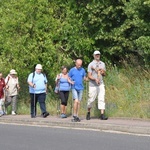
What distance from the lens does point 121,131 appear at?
1390 centimetres

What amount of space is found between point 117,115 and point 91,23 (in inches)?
196

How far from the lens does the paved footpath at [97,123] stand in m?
13.8

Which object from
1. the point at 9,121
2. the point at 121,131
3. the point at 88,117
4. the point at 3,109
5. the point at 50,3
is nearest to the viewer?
the point at 121,131

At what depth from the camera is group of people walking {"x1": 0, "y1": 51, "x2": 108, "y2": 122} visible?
15.8 m

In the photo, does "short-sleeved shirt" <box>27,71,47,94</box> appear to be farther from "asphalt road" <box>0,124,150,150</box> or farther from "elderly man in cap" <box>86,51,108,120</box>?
"asphalt road" <box>0,124,150,150</box>

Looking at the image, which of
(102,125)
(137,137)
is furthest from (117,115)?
(137,137)

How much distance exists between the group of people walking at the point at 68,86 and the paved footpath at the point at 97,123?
0.31 meters

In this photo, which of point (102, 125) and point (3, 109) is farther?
point (3, 109)

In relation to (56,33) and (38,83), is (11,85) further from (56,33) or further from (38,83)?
(56,33)

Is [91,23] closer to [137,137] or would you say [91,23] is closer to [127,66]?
[127,66]

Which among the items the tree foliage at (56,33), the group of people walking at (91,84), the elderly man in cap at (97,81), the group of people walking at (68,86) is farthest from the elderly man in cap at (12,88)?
the elderly man in cap at (97,81)

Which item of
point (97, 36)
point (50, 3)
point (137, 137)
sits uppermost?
point (50, 3)

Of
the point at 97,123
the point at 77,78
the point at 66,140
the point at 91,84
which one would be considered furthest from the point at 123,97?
the point at 66,140

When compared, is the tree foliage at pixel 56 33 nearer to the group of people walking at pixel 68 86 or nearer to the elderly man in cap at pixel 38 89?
the group of people walking at pixel 68 86
